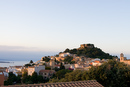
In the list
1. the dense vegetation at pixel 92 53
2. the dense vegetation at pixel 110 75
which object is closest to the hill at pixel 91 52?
the dense vegetation at pixel 92 53

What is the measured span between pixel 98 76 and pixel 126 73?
1.88 metres

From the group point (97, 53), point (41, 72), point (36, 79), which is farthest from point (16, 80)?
point (97, 53)

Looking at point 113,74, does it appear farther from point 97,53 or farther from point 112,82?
point 97,53

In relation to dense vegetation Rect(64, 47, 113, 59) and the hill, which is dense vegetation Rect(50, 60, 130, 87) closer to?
the hill

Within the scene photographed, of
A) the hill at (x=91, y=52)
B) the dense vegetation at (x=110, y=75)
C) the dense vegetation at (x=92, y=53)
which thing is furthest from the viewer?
the hill at (x=91, y=52)

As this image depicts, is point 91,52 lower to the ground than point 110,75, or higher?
higher

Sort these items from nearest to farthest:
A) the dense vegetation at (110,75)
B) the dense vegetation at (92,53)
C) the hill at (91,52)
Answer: the dense vegetation at (110,75) → the dense vegetation at (92,53) → the hill at (91,52)

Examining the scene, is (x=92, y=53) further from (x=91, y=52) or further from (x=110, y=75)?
(x=110, y=75)

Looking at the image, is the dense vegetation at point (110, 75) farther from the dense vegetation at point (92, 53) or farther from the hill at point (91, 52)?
the dense vegetation at point (92, 53)

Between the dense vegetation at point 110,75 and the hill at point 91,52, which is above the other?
the hill at point 91,52

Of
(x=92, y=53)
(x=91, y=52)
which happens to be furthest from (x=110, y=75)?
(x=91, y=52)

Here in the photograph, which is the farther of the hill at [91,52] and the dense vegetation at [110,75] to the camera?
the hill at [91,52]

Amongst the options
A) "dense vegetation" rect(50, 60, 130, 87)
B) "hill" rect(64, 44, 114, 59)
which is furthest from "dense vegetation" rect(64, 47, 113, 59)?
"dense vegetation" rect(50, 60, 130, 87)

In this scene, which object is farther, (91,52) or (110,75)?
(91,52)
